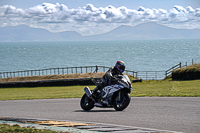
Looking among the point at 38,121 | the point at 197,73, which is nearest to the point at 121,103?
the point at 38,121

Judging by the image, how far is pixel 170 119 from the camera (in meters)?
8.73

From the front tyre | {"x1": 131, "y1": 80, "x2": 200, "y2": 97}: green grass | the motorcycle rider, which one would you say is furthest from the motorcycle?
{"x1": 131, "y1": 80, "x2": 200, "y2": 97}: green grass

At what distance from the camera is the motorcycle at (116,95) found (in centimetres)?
1039

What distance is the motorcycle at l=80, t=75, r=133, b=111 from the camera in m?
10.4

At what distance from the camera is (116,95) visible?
1072cm

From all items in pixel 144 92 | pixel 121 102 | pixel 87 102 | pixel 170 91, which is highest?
pixel 121 102

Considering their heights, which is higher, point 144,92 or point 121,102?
point 121,102

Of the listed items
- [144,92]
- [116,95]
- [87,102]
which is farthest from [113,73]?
[144,92]

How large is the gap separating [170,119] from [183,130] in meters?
1.40

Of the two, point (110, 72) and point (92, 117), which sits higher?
point (110, 72)

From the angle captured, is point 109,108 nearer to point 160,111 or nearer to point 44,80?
point 160,111

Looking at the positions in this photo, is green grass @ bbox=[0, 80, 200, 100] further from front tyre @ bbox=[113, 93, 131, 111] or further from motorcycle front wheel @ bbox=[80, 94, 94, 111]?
front tyre @ bbox=[113, 93, 131, 111]

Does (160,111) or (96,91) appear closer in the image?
(160,111)

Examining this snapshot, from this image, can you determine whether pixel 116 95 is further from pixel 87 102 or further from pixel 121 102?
pixel 87 102
